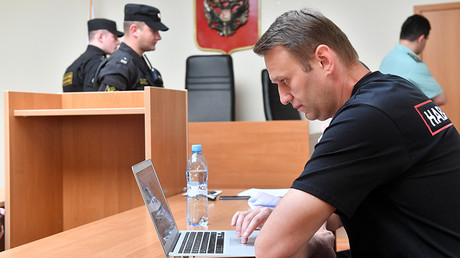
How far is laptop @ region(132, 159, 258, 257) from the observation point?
97 cm

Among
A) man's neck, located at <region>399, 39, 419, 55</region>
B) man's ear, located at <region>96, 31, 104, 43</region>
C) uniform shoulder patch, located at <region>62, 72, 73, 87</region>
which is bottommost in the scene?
uniform shoulder patch, located at <region>62, 72, 73, 87</region>

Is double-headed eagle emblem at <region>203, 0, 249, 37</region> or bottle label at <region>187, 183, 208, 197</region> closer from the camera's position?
bottle label at <region>187, 183, 208, 197</region>

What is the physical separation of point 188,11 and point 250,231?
380 cm

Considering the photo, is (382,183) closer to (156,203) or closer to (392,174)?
(392,174)

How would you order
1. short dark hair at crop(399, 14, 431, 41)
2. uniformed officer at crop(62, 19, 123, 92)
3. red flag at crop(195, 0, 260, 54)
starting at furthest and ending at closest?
red flag at crop(195, 0, 260, 54) → uniformed officer at crop(62, 19, 123, 92) → short dark hair at crop(399, 14, 431, 41)

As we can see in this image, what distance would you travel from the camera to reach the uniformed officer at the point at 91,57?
3.42 m

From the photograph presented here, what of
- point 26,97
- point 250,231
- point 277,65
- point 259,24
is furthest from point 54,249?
point 259,24

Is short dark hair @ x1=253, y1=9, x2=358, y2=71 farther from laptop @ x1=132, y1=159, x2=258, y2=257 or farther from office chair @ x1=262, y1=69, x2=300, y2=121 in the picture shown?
office chair @ x1=262, y1=69, x2=300, y2=121

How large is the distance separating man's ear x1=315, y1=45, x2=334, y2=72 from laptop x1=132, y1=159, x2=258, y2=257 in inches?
16.2

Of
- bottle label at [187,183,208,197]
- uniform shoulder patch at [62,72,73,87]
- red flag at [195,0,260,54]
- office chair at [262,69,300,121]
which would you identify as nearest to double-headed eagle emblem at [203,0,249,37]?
red flag at [195,0,260,54]

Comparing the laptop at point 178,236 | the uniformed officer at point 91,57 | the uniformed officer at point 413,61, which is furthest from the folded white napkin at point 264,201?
the uniformed officer at point 91,57

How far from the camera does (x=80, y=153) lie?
7.11 ft

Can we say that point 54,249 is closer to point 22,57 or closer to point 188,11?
point 188,11

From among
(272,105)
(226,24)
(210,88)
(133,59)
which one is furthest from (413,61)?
(226,24)
